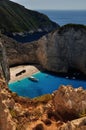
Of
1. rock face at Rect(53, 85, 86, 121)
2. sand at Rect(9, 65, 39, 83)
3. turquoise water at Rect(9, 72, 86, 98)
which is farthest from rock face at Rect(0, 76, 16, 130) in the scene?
sand at Rect(9, 65, 39, 83)

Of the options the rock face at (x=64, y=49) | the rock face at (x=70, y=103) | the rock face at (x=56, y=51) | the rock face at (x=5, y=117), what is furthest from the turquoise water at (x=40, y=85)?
the rock face at (x=5, y=117)

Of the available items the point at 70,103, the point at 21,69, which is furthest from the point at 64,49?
the point at 70,103

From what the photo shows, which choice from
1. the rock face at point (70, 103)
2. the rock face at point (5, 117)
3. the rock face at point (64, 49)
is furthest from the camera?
the rock face at point (64, 49)

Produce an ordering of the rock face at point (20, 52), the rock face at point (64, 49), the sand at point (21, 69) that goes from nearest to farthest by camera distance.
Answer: the sand at point (21, 69), the rock face at point (64, 49), the rock face at point (20, 52)

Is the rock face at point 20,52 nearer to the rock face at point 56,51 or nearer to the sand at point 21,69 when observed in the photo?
the rock face at point 56,51

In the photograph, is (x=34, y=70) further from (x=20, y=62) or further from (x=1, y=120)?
(x=1, y=120)

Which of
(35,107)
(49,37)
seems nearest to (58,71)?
(49,37)

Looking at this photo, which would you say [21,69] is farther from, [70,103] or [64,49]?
[70,103]
